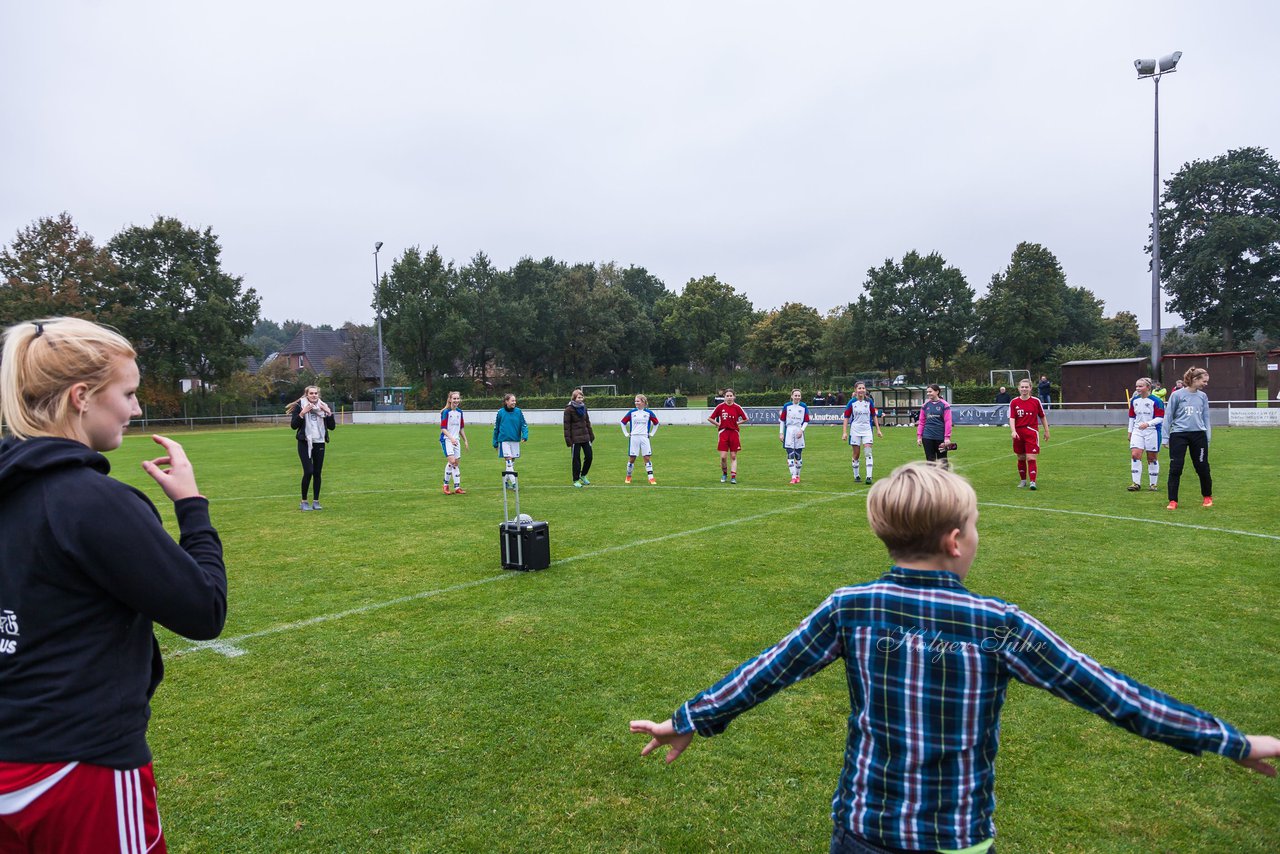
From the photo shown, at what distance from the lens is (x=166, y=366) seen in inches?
2211

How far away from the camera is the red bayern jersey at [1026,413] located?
14.3 meters

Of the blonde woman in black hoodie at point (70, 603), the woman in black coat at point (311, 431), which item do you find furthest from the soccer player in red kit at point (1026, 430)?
the blonde woman in black hoodie at point (70, 603)

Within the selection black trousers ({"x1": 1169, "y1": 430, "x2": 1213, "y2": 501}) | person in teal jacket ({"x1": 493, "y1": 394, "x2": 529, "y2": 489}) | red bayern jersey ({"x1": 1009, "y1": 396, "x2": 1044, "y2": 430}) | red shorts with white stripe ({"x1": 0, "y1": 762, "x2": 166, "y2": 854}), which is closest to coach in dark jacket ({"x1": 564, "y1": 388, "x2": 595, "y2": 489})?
person in teal jacket ({"x1": 493, "y1": 394, "x2": 529, "y2": 489})

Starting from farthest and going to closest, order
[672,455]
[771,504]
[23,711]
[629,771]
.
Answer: [672,455], [771,504], [629,771], [23,711]

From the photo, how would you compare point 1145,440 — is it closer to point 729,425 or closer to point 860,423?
point 860,423

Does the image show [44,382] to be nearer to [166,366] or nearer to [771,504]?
[771,504]

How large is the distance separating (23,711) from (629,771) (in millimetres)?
3060

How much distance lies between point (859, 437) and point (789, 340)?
182 feet

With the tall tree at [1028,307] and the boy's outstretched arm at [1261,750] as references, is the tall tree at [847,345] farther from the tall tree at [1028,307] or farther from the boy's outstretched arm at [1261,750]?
the boy's outstretched arm at [1261,750]

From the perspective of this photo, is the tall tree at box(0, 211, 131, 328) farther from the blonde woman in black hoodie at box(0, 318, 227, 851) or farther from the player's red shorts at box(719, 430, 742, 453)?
the blonde woman in black hoodie at box(0, 318, 227, 851)

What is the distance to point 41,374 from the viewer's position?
175 centimetres

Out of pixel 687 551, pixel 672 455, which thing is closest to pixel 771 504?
pixel 687 551

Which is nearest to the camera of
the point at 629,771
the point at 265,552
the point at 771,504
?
the point at 629,771

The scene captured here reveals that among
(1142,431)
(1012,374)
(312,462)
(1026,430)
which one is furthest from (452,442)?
(1012,374)
